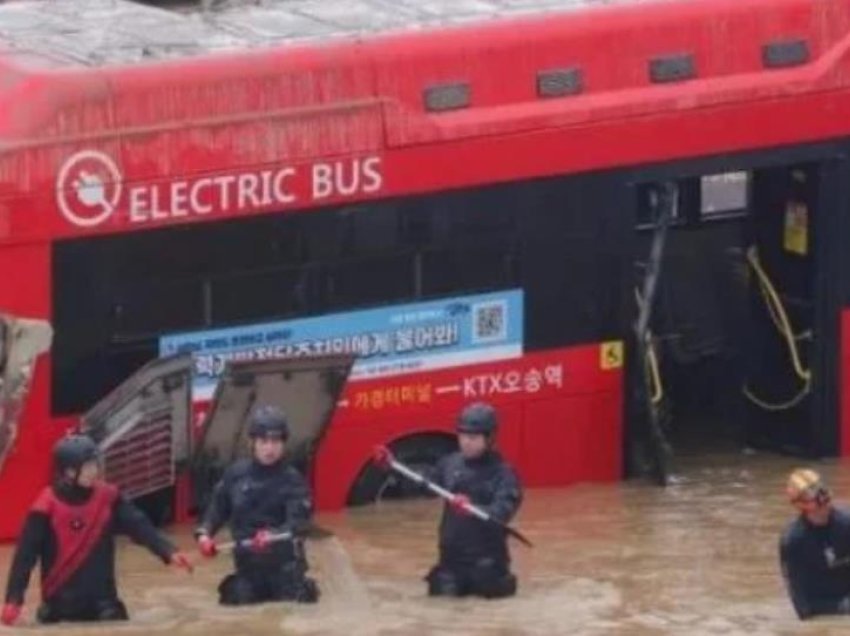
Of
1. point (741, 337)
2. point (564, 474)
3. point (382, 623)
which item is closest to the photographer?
point (382, 623)

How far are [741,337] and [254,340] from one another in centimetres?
373

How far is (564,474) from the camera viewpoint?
21.8 m

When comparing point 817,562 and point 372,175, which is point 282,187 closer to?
point 372,175

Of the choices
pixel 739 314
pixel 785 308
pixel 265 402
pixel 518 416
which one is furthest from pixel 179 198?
pixel 739 314

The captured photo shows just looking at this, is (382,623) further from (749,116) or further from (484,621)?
(749,116)

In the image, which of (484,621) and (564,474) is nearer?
(484,621)

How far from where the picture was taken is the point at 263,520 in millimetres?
18469

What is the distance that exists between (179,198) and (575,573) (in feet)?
8.98

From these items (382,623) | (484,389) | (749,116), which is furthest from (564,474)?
(382,623)

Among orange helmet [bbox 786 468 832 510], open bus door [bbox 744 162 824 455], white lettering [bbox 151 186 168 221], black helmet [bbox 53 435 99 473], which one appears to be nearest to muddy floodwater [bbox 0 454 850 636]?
open bus door [bbox 744 162 824 455]

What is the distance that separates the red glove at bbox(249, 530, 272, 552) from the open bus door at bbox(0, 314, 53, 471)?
2076mm

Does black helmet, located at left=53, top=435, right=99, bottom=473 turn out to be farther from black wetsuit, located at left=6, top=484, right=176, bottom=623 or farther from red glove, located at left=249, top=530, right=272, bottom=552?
red glove, located at left=249, top=530, right=272, bottom=552

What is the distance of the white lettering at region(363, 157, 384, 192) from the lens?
21.0 meters

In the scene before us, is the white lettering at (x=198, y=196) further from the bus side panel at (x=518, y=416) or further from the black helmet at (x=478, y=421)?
the black helmet at (x=478, y=421)
